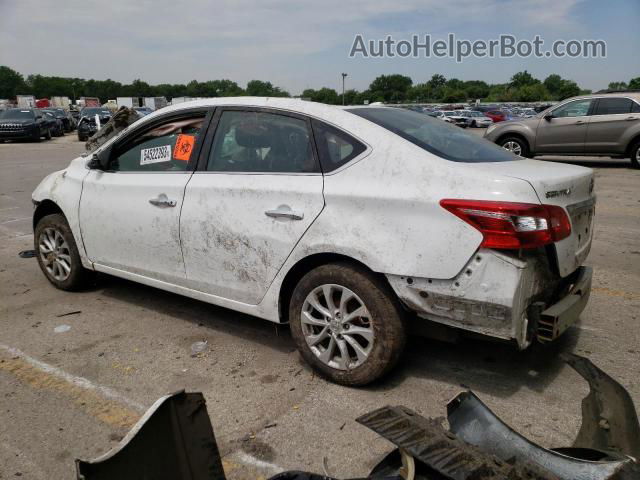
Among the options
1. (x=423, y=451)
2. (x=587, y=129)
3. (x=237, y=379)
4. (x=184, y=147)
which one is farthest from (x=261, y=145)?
(x=587, y=129)

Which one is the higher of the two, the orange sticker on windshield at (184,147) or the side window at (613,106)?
the side window at (613,106)

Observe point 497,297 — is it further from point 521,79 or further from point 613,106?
point 521,79

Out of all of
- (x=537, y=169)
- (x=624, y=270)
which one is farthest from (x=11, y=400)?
(x=624, y=270)

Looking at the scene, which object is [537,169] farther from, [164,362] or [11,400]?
[11,400]

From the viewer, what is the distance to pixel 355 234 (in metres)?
2.98

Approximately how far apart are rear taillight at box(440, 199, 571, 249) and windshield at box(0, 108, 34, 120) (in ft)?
89.3

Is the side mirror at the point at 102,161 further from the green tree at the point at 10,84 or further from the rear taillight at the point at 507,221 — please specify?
the green tree at the point at 10,84

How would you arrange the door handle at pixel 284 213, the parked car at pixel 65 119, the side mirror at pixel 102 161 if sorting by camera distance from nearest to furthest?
the door handle at pixel 284 213 → the side mirror at pixel 102 161 → the parked car at pixel 65 119

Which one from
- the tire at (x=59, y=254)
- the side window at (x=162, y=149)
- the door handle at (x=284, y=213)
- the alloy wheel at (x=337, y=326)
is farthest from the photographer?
the tire at (x=59, y=254)

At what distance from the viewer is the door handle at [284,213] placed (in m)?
3.18

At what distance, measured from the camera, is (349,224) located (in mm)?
3008

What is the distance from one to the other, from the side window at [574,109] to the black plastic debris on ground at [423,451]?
41.0 feet

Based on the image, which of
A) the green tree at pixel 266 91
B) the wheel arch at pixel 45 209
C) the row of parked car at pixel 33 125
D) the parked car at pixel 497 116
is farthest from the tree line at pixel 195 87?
the wheel arch at pixel 45 209

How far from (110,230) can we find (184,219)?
2.97 feet
